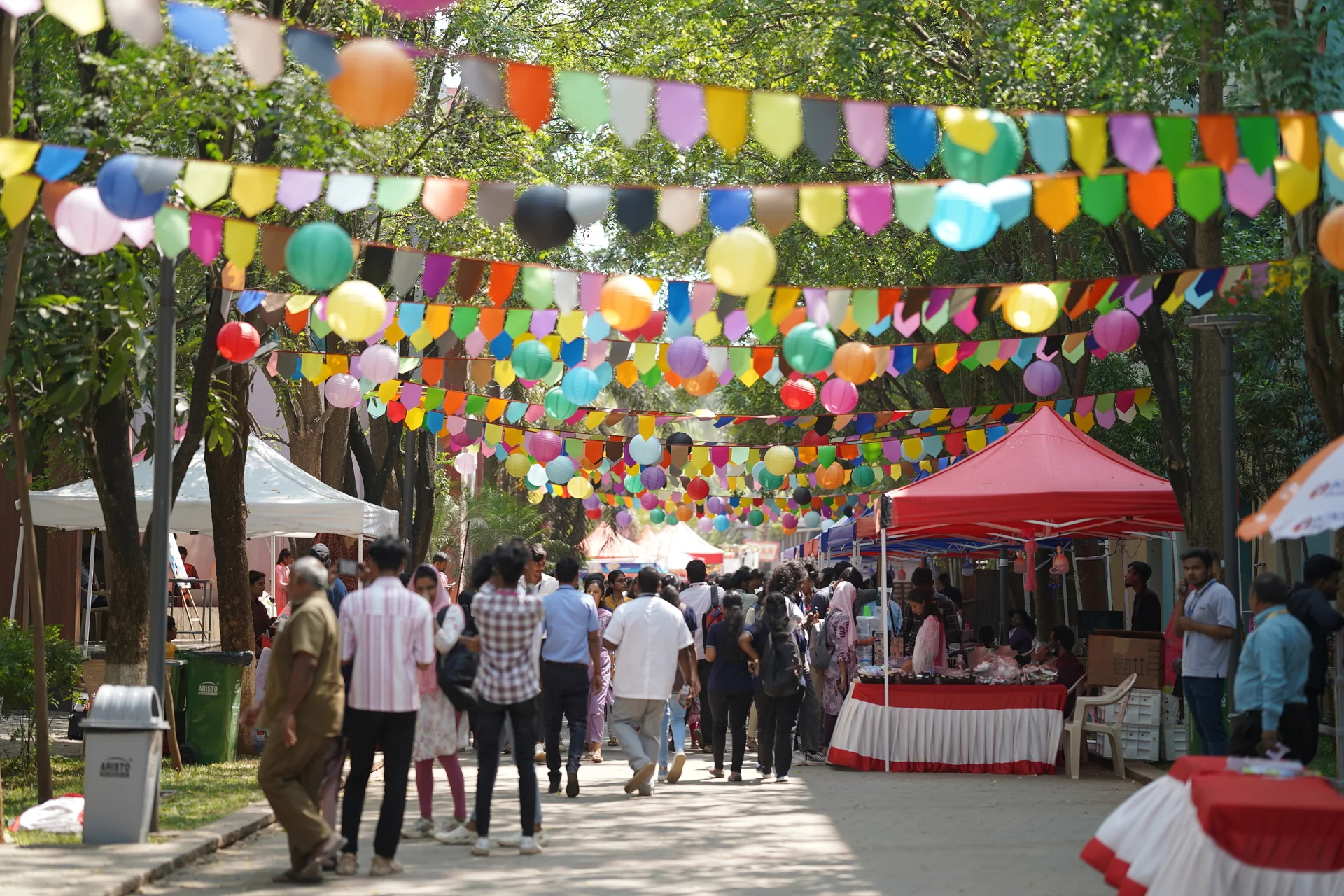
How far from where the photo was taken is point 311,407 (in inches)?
869

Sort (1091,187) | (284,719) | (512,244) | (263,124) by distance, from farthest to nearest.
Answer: (512,244) < (263,124) < (1091,187) < (284,719)

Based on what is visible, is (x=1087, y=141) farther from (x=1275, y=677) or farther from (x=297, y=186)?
(x=297, y=186)

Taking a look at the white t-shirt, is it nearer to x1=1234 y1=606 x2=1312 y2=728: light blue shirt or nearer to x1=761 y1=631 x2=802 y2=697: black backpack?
x1=761 y1=631 x2=802 y2=697: black backpack

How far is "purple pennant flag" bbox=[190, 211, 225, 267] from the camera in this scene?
10.2m

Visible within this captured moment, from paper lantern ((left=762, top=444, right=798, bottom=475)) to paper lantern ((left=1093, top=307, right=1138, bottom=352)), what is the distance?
7347mm

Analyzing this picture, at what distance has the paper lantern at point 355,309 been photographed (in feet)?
35.6

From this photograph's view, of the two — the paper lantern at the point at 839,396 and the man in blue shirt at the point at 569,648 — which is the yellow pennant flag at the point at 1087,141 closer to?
the man in blue shirt at the point at 569,648

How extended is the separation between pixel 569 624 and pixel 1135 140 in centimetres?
568

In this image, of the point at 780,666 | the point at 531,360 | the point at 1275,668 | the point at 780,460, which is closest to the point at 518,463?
the point at 780,460

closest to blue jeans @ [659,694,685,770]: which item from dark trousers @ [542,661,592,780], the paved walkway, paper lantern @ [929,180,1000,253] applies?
the paved walkway

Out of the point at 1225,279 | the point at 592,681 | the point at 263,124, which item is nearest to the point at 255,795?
the point at 592,681

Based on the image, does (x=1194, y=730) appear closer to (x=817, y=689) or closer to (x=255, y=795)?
(x=817, y=689)

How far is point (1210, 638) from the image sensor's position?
11.5m

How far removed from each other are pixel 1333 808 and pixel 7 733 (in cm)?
1385
